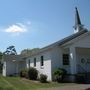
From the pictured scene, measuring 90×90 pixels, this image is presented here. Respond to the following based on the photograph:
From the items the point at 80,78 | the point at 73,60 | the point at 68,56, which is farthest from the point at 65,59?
the point at 80,78

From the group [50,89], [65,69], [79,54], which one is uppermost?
[79,54]

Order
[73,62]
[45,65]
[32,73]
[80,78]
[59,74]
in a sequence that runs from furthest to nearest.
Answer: [32,73], [45,65], [73,62], [59,74], [80,78]

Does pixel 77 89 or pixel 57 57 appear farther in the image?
pixel 57 57

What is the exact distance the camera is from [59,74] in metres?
26.6

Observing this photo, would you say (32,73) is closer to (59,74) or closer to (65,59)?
(65,59)

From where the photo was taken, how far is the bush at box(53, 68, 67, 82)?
1045 inches

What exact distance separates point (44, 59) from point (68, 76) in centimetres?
475

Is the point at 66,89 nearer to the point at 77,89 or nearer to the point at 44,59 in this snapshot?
the point at 77,89

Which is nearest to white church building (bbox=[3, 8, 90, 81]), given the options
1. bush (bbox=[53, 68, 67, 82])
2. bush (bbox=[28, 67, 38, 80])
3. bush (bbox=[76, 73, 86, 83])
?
bush (bbox=[76, 73, 86, 83])

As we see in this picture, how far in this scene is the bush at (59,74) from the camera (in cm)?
2653

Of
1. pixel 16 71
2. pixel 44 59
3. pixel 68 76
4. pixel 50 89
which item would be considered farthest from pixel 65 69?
pixel 16 71

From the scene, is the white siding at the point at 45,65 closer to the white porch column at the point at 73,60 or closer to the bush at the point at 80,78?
the white porch column at the point at 73,60

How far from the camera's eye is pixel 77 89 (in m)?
18.9

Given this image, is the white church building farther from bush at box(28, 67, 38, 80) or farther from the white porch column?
bush at box(28, 67, 38, 80)
